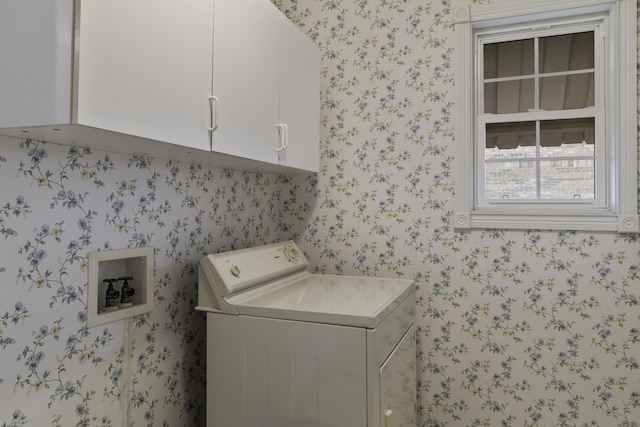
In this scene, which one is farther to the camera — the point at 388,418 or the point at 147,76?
the point at 388,418

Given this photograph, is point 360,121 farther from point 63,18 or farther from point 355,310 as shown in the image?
point 63,18

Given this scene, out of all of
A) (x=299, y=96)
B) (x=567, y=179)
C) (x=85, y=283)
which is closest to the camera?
(x=85, y=283)

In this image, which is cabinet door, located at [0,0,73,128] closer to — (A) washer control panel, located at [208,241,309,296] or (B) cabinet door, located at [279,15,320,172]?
(A) washer control panel, located at [208,241,309,296]

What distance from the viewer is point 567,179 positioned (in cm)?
202

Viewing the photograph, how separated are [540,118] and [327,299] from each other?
4.40ft

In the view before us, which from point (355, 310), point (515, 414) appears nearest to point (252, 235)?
point (355, 310)

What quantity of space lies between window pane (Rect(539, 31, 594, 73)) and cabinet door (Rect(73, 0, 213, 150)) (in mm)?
1630

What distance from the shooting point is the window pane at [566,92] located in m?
2.01

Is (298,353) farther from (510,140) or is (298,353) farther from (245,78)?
(510,140)

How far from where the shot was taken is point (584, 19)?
1.97m

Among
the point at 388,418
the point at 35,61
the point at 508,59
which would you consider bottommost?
the point at 388,418

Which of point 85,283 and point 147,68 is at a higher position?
point 147,68

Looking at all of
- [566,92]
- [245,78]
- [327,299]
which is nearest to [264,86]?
[245,78]

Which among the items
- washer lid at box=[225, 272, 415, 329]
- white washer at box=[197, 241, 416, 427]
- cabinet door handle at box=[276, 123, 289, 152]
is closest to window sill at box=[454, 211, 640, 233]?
washer lid at box=[225, 272, 415, 329]
